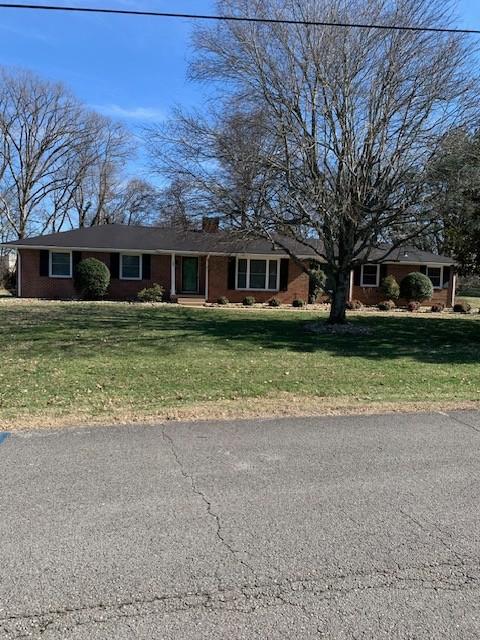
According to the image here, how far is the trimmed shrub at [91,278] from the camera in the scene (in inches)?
1030

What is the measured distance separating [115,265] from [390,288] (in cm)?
1418

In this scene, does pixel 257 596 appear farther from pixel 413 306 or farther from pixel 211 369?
pixel 413 306

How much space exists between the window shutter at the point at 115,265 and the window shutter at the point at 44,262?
10.2ft

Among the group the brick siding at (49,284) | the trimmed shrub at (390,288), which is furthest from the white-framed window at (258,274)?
the trimmed shrub at (390,288)

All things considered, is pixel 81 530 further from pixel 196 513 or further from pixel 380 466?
pixel 380 466

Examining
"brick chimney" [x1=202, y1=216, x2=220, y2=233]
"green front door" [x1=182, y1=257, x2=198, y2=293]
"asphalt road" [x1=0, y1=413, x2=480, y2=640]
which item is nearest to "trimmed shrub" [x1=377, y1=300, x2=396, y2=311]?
"green front door" [x1=182, y1=257, x2=198, y2=293]

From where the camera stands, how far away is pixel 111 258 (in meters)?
27.8

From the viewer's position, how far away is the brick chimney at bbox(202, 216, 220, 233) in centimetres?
1636

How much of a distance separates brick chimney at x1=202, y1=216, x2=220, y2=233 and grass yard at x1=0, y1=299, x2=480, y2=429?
3048mm

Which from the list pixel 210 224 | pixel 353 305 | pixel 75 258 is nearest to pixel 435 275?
pixel 353 305

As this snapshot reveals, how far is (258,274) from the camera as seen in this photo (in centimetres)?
2852

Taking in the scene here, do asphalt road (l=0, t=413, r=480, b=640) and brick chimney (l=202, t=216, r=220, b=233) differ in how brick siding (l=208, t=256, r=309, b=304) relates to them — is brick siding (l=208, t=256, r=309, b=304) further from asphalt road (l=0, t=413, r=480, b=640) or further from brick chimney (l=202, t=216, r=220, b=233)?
asphalt road (l=0, t=413, r=480, b=640)

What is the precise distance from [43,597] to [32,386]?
5607 mm

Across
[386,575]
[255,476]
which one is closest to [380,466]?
[255,476]
